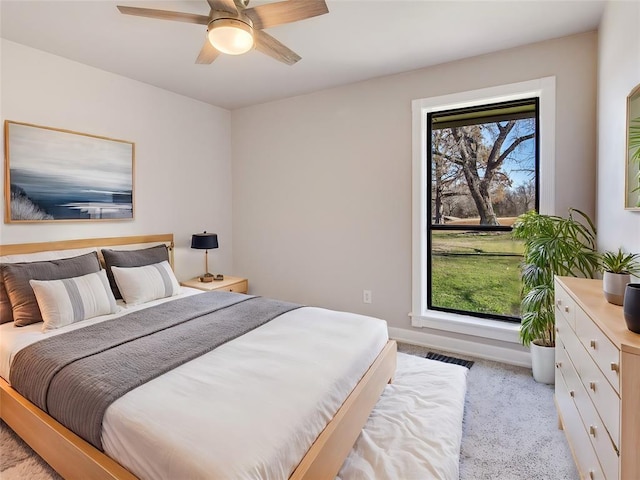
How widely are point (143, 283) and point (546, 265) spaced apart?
310 cm

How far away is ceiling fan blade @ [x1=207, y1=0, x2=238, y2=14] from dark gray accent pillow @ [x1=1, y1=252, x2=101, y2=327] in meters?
2.15

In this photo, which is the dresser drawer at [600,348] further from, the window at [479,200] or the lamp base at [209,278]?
the lamp base at [209,278]

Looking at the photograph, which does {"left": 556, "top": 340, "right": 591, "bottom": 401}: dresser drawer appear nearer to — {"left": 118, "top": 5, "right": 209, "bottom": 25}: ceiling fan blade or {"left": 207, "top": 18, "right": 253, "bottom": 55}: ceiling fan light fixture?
{"left": 207, "top": 18, "right": 253, "bottom": 55}: ceiling fan light fixture

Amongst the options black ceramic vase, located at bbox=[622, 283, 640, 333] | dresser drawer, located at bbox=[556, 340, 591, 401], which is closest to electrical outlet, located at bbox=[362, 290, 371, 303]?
dresser drawer, located at bbox=[556, 340, 591, 401]

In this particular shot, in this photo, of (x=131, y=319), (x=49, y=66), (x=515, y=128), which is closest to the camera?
(x=131, y=319)

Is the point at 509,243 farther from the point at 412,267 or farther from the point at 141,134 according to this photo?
the point at 141,134

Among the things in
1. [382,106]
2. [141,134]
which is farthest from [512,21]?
[141,134]

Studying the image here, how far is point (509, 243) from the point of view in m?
3.00

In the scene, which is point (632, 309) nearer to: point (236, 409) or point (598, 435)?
point (598, 435)

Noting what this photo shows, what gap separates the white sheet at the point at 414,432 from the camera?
5.36 feet

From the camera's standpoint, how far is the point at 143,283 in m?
2.83

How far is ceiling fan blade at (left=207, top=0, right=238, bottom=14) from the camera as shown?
1.72 meters

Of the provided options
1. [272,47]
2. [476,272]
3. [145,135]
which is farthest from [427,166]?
[145,135]

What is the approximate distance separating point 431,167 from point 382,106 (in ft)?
2.54
